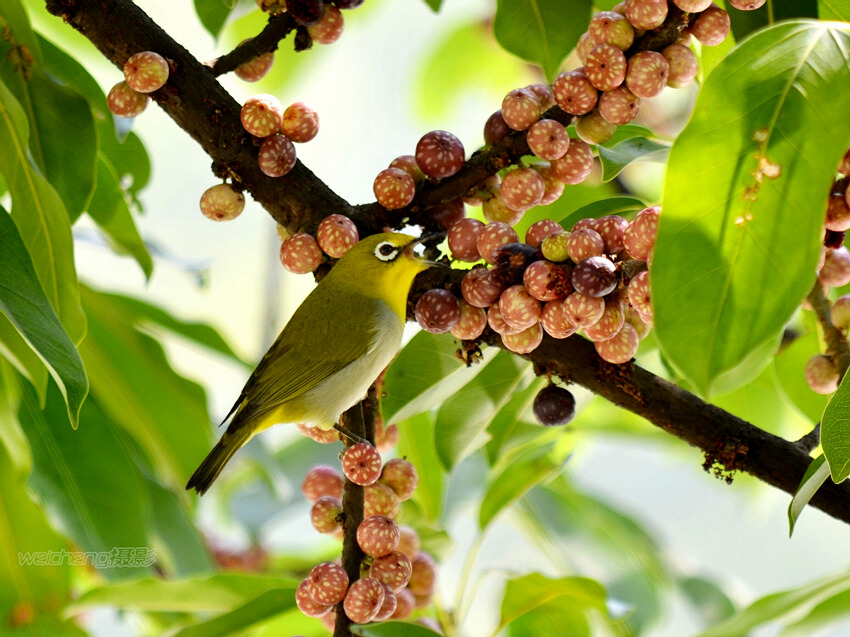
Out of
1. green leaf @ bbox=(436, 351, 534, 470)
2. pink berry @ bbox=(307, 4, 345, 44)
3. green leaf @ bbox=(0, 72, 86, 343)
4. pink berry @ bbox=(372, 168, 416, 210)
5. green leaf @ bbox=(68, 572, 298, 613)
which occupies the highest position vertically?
pink berry @ bbox=(307, 4, 345, 44)

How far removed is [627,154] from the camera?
818 millimetres

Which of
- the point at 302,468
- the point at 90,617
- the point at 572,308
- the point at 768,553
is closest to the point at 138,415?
Answer: the point at 302,468

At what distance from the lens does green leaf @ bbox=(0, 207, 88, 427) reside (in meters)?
0.72

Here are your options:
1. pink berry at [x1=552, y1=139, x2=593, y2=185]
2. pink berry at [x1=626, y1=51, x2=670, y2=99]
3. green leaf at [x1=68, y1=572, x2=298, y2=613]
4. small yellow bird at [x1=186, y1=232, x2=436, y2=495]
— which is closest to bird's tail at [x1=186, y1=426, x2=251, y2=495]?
small yellow bird at [x1=186, y1=232, x2=436, y2=495]

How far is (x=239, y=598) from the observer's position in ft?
3.90

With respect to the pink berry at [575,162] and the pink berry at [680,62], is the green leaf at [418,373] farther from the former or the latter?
the pink berry at [680,62]

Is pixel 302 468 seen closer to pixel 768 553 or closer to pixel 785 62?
pixel 785 62

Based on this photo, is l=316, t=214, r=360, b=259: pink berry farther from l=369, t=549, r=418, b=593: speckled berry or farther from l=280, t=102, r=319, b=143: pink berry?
l=369, t=549, r=418, b=593: speckled berry

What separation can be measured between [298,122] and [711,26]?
404mm

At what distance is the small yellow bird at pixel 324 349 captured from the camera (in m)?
1.08

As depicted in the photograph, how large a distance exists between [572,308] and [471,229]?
0.17 metres

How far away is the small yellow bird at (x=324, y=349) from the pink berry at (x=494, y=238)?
280 mm

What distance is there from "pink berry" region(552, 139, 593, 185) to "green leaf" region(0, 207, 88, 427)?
0.48m

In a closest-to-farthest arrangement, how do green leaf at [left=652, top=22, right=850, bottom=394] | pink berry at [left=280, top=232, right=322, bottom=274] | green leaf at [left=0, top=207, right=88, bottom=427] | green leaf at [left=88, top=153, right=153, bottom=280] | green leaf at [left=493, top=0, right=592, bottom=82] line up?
green leaf at [left=652, top=22, right=850, bottom=394]
green leaf at [left=0, top=207, right=88, bottom=427]
pink berry at [left=280, top=232, right=322, bottom=274]
green leaf at [left=493, top=0, right=592, bottom=82]
green leaf at [left=88, top=153, right=153, bottom=280]
